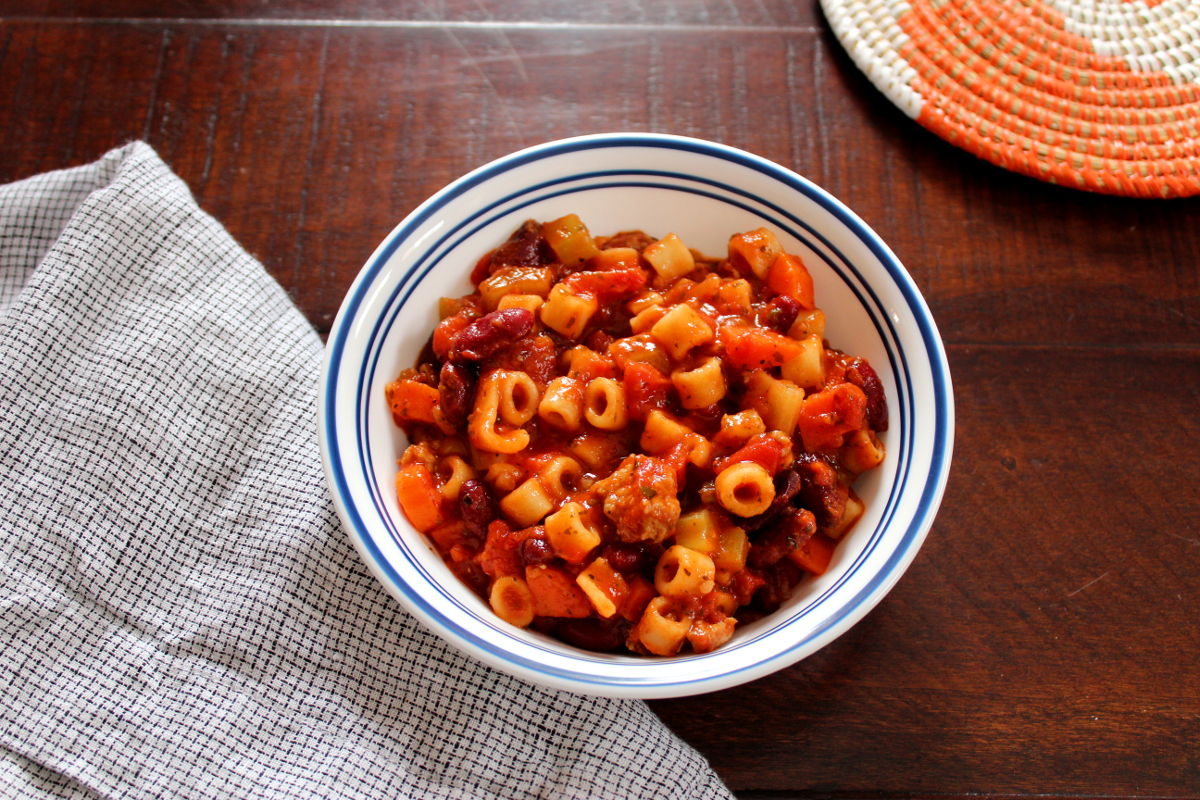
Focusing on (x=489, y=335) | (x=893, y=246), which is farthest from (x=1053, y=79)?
(x=489, y=335)

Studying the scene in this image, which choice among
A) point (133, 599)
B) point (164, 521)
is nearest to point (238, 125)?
point (164, 521)

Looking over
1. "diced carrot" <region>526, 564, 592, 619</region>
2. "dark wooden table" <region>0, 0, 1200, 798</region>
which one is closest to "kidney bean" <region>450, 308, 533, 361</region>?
"diced carrot" <region>526, 564, 592, 619</region>

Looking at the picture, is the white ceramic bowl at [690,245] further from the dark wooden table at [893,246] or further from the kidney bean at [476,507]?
the dark wooden table at [893,246]

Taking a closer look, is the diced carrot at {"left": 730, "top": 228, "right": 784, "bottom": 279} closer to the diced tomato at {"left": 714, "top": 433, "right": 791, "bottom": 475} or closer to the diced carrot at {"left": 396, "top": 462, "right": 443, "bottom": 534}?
the diced tomato at {"left": 714, "top": 433, "right": 791, "bottom": 475}

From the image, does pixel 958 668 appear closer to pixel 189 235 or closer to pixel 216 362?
pixel 216 362

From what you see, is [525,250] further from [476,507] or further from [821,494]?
[821,494]

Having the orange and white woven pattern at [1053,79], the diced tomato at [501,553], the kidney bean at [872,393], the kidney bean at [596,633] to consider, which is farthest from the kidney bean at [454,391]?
the orange and white woven pattern at [1053,79]
